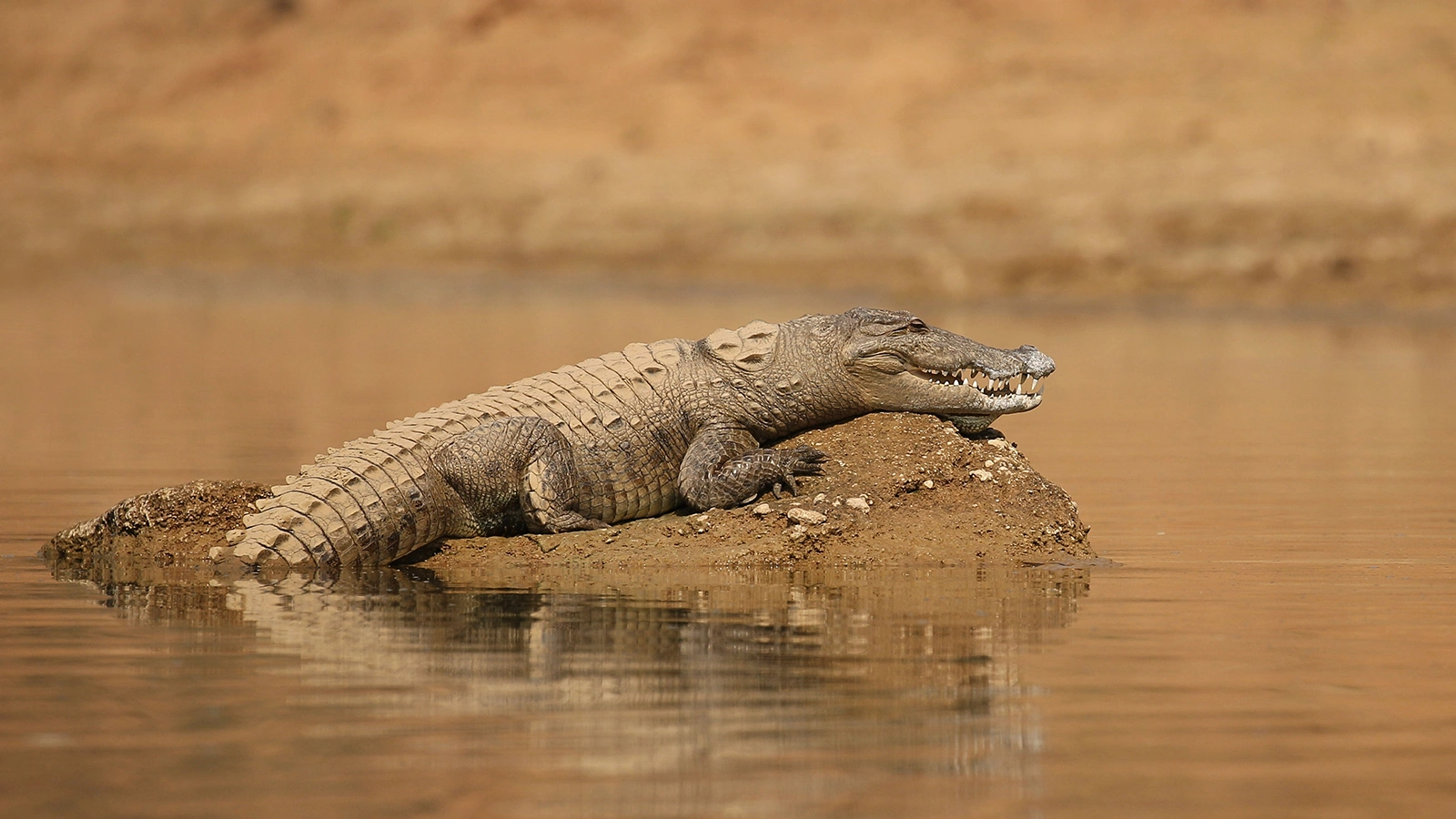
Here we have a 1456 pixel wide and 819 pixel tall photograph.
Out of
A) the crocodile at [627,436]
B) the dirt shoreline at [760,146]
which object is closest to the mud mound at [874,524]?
the crocodile at [627,436]

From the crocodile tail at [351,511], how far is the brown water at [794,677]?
17.5 inches

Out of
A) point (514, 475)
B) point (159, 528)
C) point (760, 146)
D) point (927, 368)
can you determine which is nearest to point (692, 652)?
point (514, 475)

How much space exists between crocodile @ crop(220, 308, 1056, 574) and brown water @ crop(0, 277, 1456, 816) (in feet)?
1.67

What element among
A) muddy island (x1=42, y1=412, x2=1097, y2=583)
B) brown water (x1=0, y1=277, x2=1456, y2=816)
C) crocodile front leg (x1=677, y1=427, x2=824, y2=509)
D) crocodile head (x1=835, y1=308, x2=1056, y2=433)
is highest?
crocodile head (x1=835, y1=308, x2=1056, y2=433)

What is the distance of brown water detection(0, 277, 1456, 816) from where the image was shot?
4.62 metres

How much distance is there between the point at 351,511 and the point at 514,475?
0.73m

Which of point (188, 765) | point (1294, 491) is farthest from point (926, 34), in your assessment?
point (188, 765)

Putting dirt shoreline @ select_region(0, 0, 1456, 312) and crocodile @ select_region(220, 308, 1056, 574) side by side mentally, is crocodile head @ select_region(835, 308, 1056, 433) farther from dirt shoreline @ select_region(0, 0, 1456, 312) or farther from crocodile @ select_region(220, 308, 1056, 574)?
dirt shoreline @ select_region(0, 0, 1456, 312)

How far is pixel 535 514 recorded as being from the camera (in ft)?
27.2

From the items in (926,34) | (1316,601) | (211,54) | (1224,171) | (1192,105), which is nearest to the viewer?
(1316,601)

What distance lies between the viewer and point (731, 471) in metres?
8.29

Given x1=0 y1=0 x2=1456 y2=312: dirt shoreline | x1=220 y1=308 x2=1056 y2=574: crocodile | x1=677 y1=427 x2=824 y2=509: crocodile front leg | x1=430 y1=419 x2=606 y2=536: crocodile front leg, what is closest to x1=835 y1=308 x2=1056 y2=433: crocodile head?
x1=220 y1=308 x2=1056 y2=574: crocodile

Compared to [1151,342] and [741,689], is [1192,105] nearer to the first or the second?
[1151,342]

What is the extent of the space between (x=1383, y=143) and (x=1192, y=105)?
5058 mm
